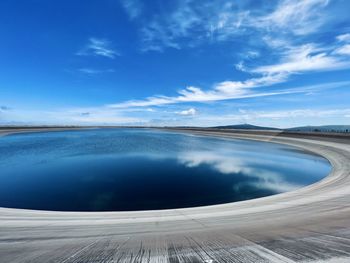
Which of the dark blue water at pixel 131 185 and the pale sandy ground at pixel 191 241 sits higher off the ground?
the pale sandy ground at pixel 191 241

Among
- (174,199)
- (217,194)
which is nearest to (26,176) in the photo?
(174,199)

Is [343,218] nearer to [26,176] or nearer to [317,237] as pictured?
[317,237]

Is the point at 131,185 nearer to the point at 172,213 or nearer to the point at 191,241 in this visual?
the point at 172,213

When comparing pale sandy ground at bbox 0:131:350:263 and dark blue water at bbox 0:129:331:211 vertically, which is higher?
pale sandy ground at bbox 0:131:350:263

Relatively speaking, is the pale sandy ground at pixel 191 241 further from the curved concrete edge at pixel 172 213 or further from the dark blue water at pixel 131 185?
the dark blue water at pixel 131 185

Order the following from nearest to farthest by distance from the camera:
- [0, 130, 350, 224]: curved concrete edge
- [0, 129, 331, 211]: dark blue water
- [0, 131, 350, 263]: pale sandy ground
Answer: [0, 131, 350, 263]: pale sandy ground → [0, 130, 350, 224]: curved concrete edge → [0, 129, 331, 211]: dark blue water

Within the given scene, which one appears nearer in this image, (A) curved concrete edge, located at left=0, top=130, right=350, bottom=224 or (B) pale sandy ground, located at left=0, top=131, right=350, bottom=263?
(B) pale sandy ground, located at left=0, top=131, right=350, bottom=263

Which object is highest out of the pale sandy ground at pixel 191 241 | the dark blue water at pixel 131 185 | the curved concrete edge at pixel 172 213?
the pale sandy ground at pixel 191 241

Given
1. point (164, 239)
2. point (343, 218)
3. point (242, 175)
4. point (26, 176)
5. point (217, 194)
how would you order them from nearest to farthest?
point (164, 239)
point (343, 218)
point (217, 194)
point (26, 176)
point (242, 175)

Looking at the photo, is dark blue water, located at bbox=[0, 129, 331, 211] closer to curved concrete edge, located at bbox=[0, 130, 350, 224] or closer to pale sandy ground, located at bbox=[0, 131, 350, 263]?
curved concrete edge, located at bbox=[0, 130, 350, 224]

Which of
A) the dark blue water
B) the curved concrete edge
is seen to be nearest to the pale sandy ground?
the curved concrete edge

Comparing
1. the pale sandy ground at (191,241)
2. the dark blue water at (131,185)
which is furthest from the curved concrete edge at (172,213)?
the dark blue water at (131,185)
